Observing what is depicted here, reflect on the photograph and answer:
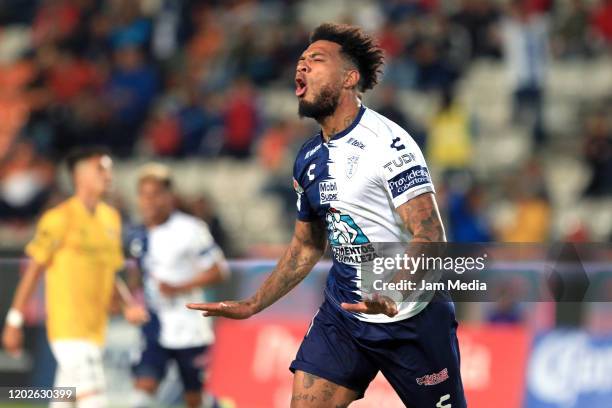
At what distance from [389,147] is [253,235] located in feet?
37.7

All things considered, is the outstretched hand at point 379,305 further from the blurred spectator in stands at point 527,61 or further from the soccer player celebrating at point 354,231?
the blurred spectator in stands at point 527,61

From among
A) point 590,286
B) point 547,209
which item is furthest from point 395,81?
point 590,286

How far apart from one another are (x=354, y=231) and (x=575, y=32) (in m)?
12.5

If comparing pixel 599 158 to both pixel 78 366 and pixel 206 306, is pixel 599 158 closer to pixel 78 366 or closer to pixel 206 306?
pixel 78 366

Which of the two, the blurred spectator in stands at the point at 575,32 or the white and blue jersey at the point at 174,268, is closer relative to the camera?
the white and blue jersey at the point at 174,268

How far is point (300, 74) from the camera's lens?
6801mm

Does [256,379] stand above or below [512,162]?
below

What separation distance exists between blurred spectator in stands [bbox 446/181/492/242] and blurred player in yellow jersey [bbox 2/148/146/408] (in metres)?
5.96

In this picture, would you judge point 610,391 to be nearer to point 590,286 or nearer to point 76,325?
point 590,286

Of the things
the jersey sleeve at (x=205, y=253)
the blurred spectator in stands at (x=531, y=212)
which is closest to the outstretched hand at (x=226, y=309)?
the jersey sleeve at (x=205, y=253)

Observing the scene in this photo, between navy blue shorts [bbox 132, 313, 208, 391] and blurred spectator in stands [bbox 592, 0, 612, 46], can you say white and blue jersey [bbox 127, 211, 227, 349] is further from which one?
blurred spectator in stands [bbox 592, 0, 612, 46]

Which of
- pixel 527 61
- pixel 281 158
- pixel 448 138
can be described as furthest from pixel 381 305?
pixel 527 61

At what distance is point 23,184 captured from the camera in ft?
60.8

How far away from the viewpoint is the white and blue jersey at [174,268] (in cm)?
1106
